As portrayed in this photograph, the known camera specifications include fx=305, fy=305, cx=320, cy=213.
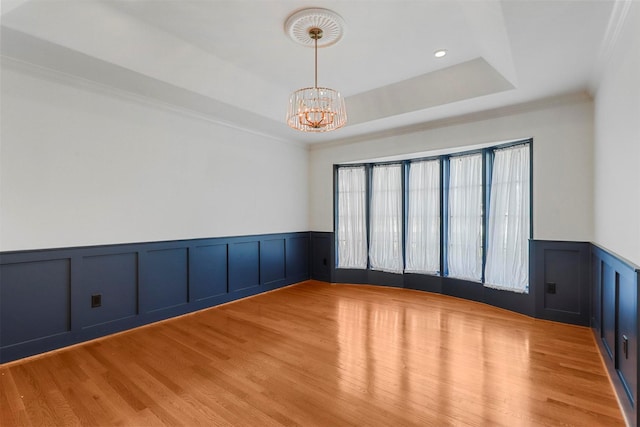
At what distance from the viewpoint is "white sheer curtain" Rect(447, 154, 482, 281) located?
4.66 m

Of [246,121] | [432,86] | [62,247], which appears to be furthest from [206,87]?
[432,86]

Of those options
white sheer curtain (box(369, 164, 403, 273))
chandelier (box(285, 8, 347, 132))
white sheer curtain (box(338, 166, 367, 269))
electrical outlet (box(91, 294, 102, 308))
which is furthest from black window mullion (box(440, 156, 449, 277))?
electrical outlet (box(91, 294, 102, 308))

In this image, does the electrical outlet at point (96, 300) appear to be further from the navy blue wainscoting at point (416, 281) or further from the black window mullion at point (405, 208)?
the black window mullion at point (405, 208)

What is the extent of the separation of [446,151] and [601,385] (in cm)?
333

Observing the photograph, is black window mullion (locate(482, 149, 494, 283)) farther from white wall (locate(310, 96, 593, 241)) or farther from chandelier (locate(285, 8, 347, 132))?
chandelier (locate(285, 8, 347, 132))

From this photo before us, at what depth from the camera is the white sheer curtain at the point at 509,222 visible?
4051 millimetres

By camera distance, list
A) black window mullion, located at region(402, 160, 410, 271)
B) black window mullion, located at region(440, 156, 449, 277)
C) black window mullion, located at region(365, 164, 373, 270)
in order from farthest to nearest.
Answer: black window mullion, located at region(365, 164, 373, 270) < black window mullion, located at region(402, 160, 410, 271) < black window mullion, located at region(440, 156, 449, 277)

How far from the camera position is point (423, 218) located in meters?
5.28

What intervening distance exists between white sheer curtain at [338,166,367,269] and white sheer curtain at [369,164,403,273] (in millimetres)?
177

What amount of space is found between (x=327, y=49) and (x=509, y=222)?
329 centimetres

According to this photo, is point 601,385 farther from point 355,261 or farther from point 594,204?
point 355,261

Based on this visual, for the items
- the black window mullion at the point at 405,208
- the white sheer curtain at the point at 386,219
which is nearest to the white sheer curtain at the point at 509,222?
the black window mullion at the point at 405,208

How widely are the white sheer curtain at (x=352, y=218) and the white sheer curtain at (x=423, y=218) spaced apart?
0.87 m

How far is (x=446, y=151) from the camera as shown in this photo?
4770 millimetres
